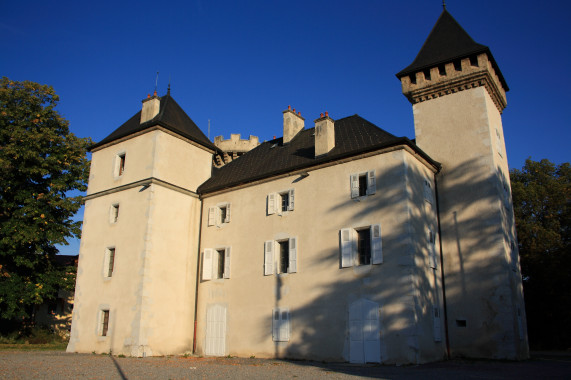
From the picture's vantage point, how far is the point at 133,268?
809 inches

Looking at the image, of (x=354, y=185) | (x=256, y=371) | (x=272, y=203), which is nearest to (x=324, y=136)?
(x=354, y=185)

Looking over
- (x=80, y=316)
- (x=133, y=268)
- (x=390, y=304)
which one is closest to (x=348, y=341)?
(x=390, y=304)

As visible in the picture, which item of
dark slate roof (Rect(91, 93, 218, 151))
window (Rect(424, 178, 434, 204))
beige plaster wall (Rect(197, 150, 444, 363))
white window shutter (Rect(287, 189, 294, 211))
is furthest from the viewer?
dark slate roof (Rect(91, 93, 218, 151))

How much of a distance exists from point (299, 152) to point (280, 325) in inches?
303

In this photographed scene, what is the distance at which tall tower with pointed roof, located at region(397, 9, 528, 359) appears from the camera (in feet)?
57.6

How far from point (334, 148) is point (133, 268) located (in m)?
10.1

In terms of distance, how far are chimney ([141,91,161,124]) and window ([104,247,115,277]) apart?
655 cm

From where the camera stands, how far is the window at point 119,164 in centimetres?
2344

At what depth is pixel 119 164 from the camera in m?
23.7

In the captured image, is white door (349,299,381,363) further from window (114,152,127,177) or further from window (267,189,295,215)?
window (114,152,127,177)

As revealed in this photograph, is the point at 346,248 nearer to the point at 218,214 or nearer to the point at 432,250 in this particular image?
the point at 432,250

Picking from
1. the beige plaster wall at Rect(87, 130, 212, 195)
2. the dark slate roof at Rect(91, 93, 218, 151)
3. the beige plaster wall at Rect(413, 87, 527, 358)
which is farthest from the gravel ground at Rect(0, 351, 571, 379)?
the dark slate roof at Rect(91, 93, 218, 151)

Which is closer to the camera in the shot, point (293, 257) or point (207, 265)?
point (293, 257)

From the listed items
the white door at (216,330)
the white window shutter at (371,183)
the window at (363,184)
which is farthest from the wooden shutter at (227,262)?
the white window shutter at (371,183)
